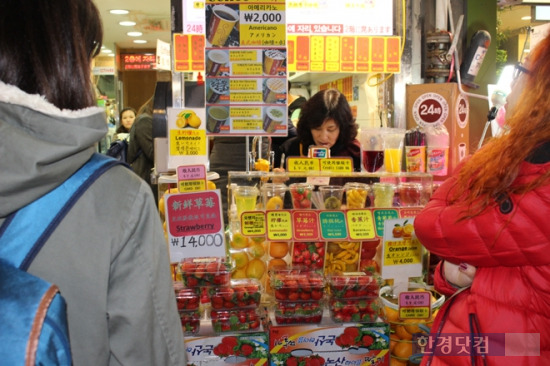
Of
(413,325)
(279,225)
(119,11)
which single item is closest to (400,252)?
(413,325)

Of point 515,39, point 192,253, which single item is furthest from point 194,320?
point 515,39

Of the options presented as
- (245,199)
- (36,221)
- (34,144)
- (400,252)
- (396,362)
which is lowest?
(396,362)

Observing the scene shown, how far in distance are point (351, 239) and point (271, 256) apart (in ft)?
1.09

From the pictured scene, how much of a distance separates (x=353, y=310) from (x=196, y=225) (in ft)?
2.27

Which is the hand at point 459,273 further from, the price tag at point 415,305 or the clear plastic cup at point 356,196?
the clear plastic cup at point 356,196

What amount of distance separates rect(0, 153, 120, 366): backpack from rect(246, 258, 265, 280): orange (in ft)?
4.60

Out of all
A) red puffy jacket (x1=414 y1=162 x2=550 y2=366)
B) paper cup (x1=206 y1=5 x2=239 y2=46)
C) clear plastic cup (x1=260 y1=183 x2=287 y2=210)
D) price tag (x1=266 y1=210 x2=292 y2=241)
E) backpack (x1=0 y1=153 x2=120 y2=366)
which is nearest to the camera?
backpack (x1=0 y1=153 x2=120 y2=366)

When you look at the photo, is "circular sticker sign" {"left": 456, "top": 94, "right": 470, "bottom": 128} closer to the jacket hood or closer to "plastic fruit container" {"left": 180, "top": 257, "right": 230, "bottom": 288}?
"plastic fruit container" {"left": 180, "top": 257, "right": 230, "bottom": 288}

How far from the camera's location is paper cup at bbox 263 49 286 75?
2.71m

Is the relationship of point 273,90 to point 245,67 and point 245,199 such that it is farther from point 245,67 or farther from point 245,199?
point 245,199

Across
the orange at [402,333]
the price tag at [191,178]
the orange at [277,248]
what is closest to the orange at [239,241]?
the orange at [277,248]

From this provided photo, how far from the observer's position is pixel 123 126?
8.42 m

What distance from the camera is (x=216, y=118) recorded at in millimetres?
2723

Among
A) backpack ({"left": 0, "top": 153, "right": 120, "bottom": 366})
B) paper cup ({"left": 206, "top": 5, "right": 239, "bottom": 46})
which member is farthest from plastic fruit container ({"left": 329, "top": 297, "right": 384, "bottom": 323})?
backpack ({"left": 0, "top": 153, "right": 120, "bottom": 366})
